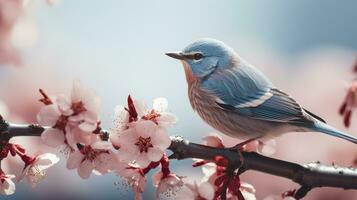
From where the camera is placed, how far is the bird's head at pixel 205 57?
0.98m

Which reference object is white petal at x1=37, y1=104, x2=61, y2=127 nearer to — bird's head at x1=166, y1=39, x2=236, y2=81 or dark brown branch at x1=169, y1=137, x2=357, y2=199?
dark brown branch at x1=169, y1=137, x2=357, y2=199

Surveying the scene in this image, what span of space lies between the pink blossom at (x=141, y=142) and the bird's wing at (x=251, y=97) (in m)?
0.26

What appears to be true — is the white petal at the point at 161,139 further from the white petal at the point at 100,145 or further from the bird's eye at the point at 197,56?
the bird's eye at the point at 197,56

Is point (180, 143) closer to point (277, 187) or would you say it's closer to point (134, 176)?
point (134, 176)

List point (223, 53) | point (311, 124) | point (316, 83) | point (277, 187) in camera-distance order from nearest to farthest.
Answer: point (311, 124)
point (223, 53)
point (277, 187)
point (316, 83)

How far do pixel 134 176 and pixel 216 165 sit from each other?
12 cm

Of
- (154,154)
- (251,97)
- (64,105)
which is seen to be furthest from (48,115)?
(251,97)

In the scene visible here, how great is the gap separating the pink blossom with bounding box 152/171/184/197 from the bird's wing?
231mm

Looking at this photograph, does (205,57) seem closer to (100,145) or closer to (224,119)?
(224,119)

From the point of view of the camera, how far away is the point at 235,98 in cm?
98

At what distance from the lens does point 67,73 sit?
1.53 metres

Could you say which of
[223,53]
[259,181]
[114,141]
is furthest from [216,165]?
[259,181]

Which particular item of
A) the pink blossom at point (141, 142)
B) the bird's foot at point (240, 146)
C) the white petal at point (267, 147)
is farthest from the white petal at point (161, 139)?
the white petal at point (267, 147)

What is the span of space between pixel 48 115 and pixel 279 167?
29 cm
